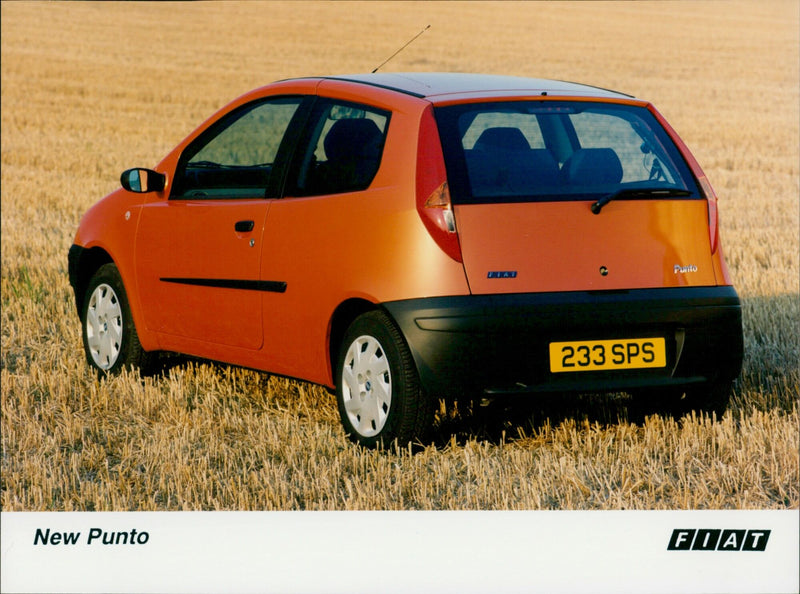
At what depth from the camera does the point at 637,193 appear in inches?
204

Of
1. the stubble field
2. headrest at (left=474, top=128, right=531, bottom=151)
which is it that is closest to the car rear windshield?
headrest at (left=474, top=128, right=531, bottom=151)

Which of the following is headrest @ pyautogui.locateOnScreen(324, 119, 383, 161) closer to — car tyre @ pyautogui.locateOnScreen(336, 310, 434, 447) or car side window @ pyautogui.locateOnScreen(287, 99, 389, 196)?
car side window @ pyautogui.locateOnScreen(287, 99, 389, 196)

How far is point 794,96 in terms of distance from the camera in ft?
78.1

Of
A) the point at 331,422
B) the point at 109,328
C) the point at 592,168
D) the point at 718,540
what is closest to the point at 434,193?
the point at 592,168

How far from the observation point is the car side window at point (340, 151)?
5.39 m

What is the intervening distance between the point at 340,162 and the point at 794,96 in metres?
20.1

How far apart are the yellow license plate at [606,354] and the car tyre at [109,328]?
273cm

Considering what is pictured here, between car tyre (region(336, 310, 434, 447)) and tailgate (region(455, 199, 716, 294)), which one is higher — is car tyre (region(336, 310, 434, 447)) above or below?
below

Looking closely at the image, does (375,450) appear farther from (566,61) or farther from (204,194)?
(566,61)

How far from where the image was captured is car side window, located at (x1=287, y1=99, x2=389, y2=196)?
5.39 meters

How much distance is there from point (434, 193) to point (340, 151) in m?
0.73

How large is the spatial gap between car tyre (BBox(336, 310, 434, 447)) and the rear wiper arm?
3.17ft

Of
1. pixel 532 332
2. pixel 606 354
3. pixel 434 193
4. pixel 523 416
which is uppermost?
pixel 434 193

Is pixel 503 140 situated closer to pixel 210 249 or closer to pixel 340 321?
pixel 340 321
